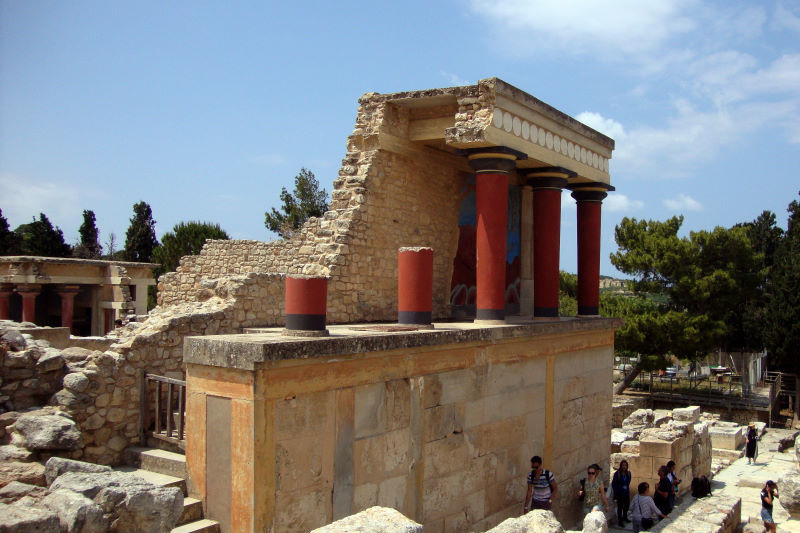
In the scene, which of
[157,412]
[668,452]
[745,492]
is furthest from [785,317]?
[157,412]

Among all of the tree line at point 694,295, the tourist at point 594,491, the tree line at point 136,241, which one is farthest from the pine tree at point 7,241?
the tourist at point 594,491

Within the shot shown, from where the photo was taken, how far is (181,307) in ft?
29.9

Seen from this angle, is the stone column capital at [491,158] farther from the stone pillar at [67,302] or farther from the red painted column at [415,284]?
the stone pillar at [67,302]

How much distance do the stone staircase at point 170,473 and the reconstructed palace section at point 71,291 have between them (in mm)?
15123

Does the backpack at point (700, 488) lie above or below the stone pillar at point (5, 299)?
below

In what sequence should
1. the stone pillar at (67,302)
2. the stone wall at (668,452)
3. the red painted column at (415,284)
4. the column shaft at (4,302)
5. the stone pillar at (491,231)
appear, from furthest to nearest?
the stone pillar at (67,302), the column shaft at (4,302), the stone wall at (668,452), the stone pillar at (491,231), the red painted column at (415,284)

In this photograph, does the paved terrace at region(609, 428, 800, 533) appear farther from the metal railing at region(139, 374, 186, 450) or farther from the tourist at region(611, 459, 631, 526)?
the metal railing at region(139, 374, 186, 450)

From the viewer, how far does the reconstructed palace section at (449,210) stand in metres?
9.90

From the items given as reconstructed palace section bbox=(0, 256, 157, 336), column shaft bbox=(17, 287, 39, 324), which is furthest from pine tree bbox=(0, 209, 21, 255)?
column shaft bbox=(17, 287, 39, 324)

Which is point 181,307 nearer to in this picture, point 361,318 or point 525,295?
point 361,318

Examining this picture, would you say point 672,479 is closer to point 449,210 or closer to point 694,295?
point 449,210

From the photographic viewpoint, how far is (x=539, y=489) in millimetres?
9211

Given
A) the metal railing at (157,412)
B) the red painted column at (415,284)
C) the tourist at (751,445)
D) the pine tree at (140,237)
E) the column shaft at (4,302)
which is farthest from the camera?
the pine tree at (140,237)

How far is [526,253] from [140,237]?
3336 cm
